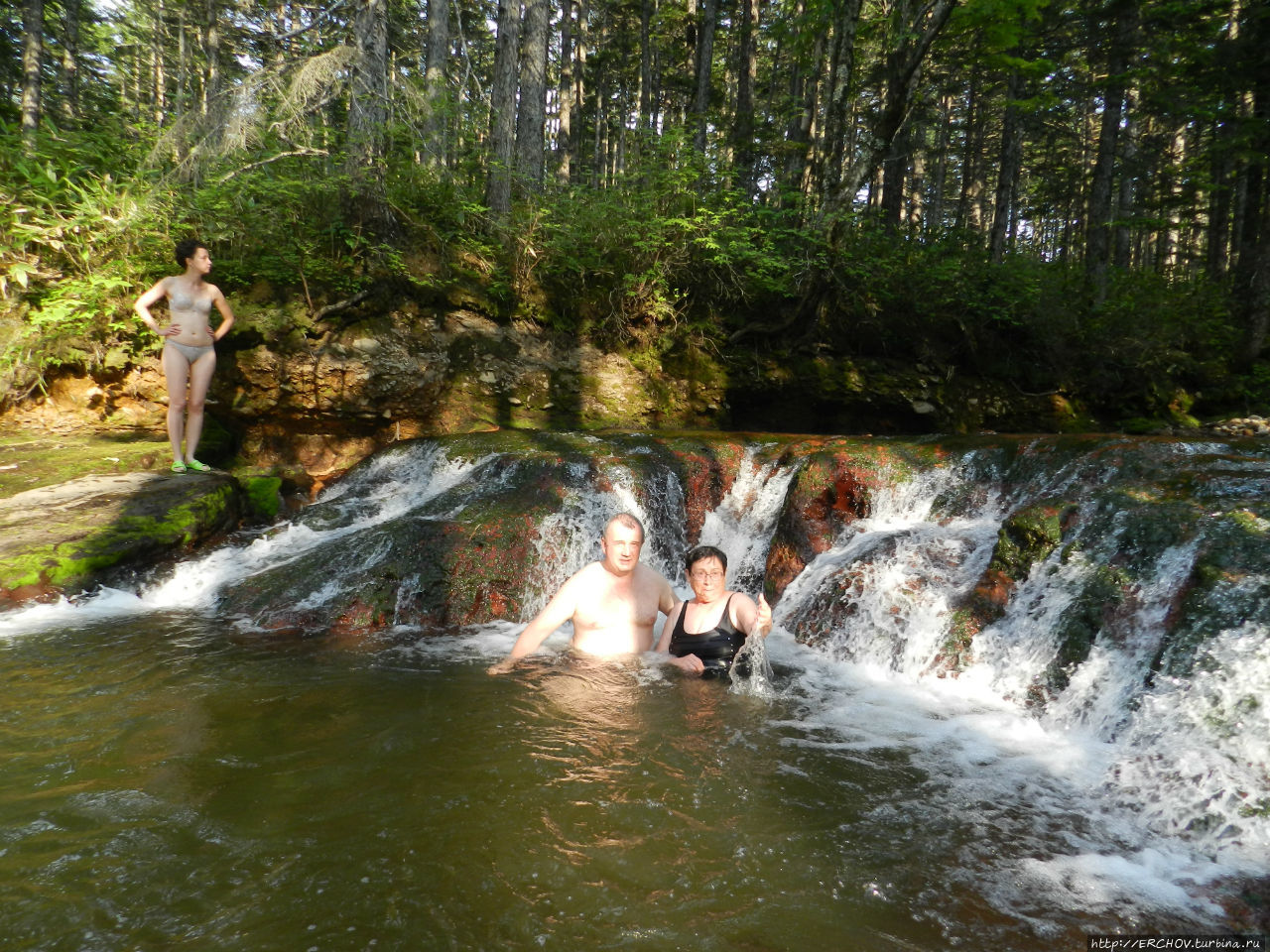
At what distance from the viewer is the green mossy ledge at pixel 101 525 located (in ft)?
18.9

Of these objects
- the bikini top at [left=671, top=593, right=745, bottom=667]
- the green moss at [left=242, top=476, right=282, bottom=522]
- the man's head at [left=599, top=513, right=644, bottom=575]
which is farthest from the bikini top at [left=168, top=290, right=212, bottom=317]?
the bikini top at [left=671, top=593, right=745, bottom=667]

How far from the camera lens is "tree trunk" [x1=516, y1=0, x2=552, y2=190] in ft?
37.0

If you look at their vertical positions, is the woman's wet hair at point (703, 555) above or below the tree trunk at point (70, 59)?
below

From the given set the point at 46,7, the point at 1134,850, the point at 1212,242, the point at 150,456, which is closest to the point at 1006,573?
the point at 1134,850

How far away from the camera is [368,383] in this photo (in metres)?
9.52

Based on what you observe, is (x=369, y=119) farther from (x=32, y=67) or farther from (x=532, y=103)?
(x=32, y=67)

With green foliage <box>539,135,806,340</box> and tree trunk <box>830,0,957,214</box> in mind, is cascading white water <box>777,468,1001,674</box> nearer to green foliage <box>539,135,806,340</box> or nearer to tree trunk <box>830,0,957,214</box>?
tree trunk <box>830,0,957,214</box>

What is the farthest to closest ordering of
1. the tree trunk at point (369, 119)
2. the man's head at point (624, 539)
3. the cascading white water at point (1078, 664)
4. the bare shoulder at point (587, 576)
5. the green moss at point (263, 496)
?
the tree trunk at point (369, 119)
the green moss at point (263, 496)
the bare shoulder at point (587, 576)
the man's head at point (624, 539)
the cascading white water at point (1078, 664)

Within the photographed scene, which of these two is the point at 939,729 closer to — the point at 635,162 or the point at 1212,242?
the point at 635,162

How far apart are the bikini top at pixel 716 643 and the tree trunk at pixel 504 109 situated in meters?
8.38

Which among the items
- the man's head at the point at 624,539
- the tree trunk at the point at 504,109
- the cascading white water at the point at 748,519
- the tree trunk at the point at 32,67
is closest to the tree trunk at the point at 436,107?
the tree trunk at the point at 504,109

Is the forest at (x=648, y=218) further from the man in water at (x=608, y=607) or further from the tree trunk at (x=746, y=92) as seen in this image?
the man in water at (x=608, y=607)

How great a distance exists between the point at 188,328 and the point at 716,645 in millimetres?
6098

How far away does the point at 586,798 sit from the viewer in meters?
3.04
